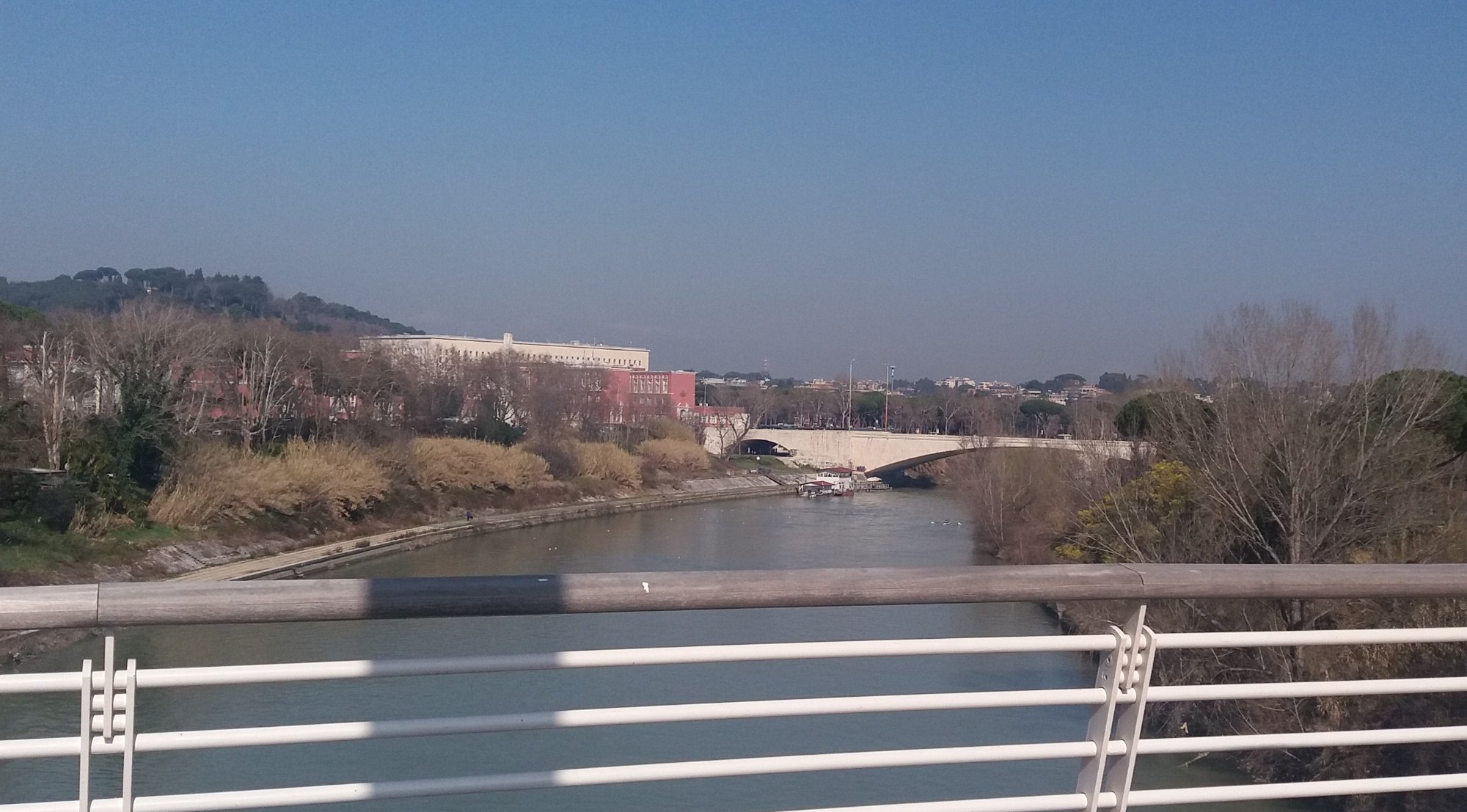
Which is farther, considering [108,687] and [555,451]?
[555,451]

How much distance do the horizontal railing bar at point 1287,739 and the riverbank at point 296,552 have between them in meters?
12.9

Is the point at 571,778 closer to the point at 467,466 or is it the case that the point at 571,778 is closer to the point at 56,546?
the point at 56,546

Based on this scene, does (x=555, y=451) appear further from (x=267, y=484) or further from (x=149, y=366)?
(x=149, y=366)

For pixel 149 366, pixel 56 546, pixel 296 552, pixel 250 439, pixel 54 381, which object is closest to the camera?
pixel 56 546

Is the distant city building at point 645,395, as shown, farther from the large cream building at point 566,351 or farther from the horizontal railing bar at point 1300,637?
the horizontal railing bar at point 1300,637

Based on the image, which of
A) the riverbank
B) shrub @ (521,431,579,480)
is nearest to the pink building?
shrub @ (521,431,579,480)

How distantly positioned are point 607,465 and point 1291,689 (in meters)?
37.6

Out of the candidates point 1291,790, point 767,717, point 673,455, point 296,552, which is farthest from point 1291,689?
point 673,455

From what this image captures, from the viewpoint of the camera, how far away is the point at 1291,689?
1.90 metres

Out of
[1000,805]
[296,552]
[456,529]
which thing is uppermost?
[1000,805]

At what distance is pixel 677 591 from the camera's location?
5.60 feet

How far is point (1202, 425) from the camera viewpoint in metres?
14.9

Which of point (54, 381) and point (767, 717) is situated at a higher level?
point (54, 381)

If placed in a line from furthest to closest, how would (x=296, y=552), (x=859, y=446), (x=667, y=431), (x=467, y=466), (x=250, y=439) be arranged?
(x=859, y=446)
(x=667, y=431)
(x=467, y=466)
(x=250, y=439)
(x=296, y=552)
